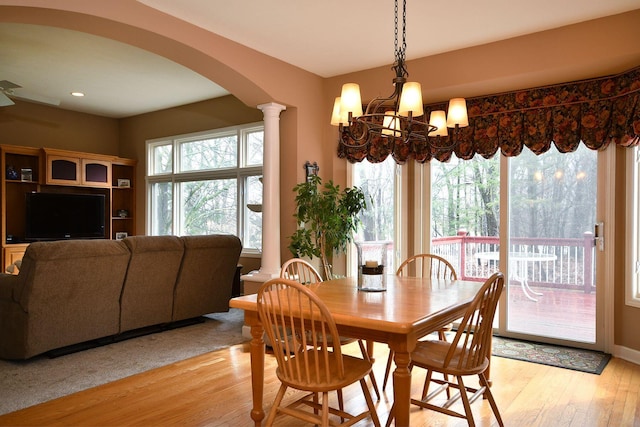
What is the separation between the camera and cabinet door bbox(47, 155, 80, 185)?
6.96 metres

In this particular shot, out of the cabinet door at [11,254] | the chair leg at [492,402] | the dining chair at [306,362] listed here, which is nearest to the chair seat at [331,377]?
the dining chair at [306,362]

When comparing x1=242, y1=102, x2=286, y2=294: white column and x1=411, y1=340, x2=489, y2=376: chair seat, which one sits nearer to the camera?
x1=411, y1=340, x2=489, y2=376: chair seat

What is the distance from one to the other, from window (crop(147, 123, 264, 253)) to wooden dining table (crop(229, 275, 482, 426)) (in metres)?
3.44

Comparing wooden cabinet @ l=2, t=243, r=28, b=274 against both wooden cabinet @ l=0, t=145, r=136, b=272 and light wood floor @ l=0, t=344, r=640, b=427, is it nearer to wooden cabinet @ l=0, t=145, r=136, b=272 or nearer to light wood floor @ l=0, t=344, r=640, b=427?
wooden cabinet @ l=0, t=145, r=136, b=272

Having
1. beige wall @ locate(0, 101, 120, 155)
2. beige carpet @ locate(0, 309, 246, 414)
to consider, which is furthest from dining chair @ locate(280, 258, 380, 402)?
beige wall @ locate(0, 101, 120, 155)

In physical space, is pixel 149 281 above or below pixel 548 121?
below

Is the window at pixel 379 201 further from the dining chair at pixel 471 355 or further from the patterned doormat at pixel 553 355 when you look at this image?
the dining chair at pixel 471 355

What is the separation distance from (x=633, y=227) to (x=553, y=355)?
126 cm

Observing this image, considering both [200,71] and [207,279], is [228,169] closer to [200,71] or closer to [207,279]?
[207,279]

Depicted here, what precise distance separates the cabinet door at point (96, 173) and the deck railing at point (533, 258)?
18.1 feet

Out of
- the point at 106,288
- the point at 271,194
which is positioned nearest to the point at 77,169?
the point at 106,288

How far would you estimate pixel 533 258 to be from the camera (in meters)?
4.38

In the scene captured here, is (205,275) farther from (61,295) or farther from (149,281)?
(61,295)

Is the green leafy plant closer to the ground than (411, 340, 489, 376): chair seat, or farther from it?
farther from it
